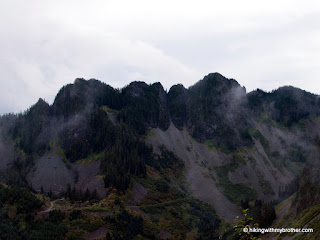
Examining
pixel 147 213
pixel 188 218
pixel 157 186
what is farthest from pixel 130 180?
pixel 188 218

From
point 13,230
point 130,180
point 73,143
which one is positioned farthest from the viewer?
point 73,143

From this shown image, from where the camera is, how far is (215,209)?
162125 mm

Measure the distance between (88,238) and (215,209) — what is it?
279ft

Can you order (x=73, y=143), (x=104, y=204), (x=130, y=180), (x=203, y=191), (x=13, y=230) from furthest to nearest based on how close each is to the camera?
1. (x=73, y=143)
2. (x=203, y=191)
3. (x=130, y=180)
4. (x=104, y=204)
5. (x=13, y=230)

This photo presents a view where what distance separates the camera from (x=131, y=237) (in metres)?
106

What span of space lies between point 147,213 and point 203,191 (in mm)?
55534

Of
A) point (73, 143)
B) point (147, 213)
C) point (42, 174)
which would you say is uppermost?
point (73, 143)

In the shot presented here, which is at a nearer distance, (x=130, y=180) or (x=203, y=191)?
(x=130, y=180)

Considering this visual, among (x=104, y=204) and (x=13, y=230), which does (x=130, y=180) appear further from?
(x=13, y=230)

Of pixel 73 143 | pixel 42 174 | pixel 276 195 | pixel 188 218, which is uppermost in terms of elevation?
pixel 73 143

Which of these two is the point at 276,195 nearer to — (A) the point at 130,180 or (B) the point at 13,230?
(A) the point at 130,180

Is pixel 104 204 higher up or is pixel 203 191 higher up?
pixel 104 204

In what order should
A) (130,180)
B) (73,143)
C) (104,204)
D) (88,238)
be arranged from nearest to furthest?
(88,238) < (104,204) < (130,180) < (73,143)

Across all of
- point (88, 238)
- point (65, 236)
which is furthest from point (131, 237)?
point (65, 236)
